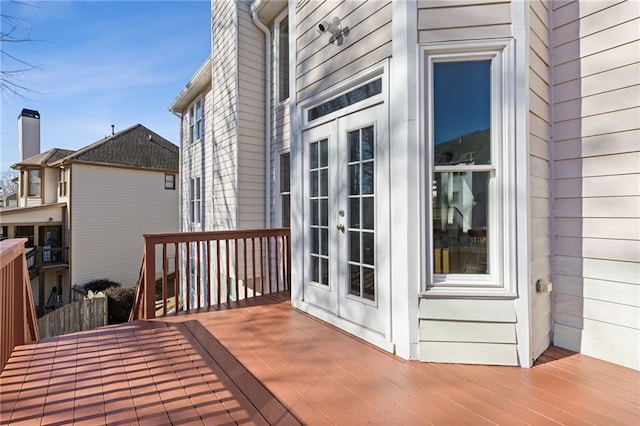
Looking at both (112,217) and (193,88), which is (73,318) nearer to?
(193,88)

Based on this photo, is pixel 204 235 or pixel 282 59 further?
pixel 282 59

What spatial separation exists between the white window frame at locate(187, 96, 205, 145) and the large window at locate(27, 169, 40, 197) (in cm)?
1091

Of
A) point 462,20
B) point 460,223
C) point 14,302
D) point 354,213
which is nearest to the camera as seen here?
point 462,20

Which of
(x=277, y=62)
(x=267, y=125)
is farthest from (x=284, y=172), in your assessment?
(x=277, y=62)

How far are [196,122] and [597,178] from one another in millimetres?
9340

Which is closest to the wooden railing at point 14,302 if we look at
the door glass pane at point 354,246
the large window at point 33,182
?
the door glass pane at point 354,246

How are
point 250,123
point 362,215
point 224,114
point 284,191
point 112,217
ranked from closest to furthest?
1. point 362,215
2. point 284,191
3. point 250,123
4. point 224,114
5. point 112,217

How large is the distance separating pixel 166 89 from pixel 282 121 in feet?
27.0

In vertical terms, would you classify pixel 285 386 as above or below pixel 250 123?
below

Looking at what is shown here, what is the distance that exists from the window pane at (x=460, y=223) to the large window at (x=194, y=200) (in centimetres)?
771

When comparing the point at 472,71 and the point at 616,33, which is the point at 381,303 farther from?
the point at 616,33

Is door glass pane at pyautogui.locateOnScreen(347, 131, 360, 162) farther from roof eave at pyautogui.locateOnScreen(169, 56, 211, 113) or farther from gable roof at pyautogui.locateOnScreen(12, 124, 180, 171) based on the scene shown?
gable roof at pyautogui.locateOnScreen(12, 124, 180, 171)

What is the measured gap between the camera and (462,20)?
7.60ft

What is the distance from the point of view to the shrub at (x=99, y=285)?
1278cm
